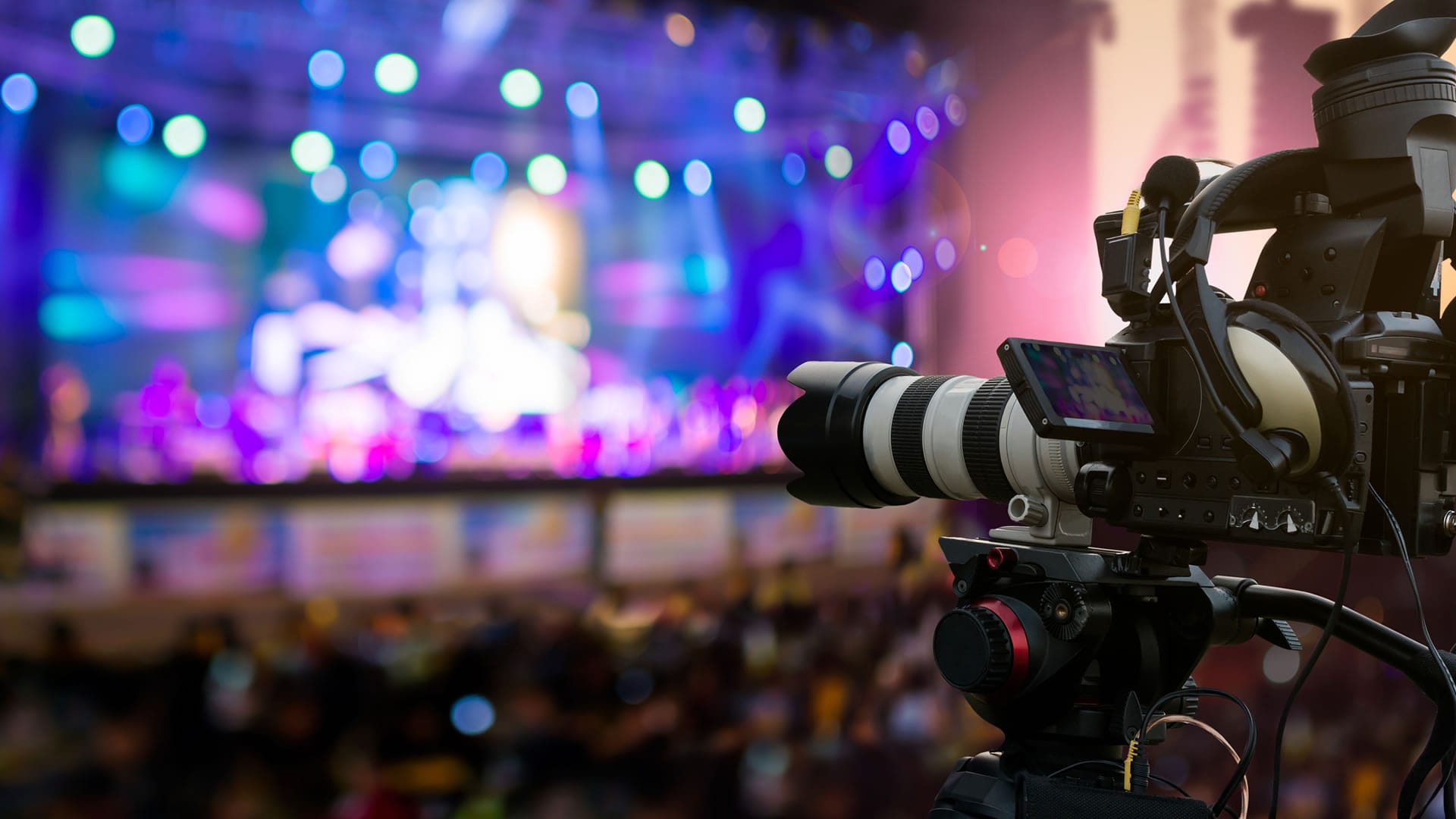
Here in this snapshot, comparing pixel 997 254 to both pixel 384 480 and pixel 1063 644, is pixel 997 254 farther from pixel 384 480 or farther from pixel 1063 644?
pixel 1063 644

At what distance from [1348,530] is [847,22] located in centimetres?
201

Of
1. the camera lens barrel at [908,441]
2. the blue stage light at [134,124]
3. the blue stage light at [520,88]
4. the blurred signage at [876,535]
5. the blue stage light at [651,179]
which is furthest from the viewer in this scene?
the blurred signage at [876,535]

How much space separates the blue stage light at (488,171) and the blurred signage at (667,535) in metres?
0.70

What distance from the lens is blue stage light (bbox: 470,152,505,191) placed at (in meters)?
2.15

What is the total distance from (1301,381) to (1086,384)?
0.37 feet

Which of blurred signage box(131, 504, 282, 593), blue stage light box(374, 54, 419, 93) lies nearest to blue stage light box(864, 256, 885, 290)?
blue stage light box(374, 54, 419, 93)

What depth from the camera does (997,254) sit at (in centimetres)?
233

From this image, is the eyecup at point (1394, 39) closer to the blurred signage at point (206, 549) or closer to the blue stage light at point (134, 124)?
the blurred signage at point (206, 549)

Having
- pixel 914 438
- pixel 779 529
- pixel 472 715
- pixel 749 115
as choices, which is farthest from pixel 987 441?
pixel 749 115

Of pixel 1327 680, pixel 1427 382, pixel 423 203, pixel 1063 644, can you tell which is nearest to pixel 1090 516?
pixel 1063 644

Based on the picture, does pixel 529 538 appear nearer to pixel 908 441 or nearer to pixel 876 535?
pixel 876 535

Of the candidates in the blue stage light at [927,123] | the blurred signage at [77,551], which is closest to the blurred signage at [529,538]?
the blurred signage at [77,551]

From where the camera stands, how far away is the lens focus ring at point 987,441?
73 cm

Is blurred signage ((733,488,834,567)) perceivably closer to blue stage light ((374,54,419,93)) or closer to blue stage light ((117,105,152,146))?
blue stage light ((374,54,419,93))
